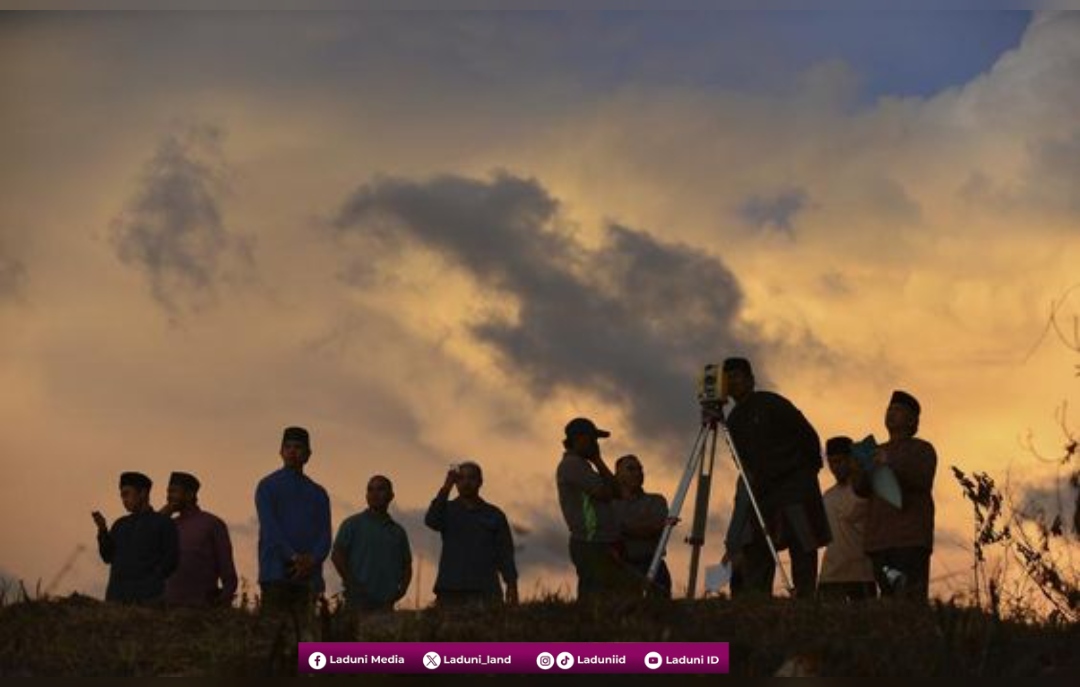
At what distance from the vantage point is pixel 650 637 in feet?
50.8

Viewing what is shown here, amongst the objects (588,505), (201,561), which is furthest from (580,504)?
Answer: (201,561)

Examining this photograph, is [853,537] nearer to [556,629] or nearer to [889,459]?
[889,459]

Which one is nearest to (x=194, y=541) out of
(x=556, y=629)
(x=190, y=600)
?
(x=190, y=600)

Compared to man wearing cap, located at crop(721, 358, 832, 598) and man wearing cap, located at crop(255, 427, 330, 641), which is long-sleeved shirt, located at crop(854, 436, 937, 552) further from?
man wearing cap, located at crop(255, 427, 330, 641)

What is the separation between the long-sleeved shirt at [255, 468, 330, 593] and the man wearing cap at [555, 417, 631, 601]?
7.04 ft

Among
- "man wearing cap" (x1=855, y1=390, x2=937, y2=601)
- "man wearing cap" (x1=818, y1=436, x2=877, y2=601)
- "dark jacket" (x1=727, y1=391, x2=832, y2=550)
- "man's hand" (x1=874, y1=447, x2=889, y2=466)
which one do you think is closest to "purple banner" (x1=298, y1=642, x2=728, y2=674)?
"dark jacket" (x1=727, y1=391, x2=832, y2=550)

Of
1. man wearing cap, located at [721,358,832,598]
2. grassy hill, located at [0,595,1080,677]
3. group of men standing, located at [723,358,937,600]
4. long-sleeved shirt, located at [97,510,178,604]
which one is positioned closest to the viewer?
grassy hill, located at [0,595,1080,677]

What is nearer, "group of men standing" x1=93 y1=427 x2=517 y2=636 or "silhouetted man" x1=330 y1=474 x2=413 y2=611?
"group of men standing" x1=93 y1=427 x2=517 y2=636

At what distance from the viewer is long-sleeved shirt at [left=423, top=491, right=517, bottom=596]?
1884cm

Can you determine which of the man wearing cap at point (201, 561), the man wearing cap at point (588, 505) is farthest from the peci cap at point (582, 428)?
the man wearing cap at point (201, 561)

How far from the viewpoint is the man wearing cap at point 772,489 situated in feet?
58.6

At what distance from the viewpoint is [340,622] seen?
627 inches

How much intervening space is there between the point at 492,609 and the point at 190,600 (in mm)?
3452

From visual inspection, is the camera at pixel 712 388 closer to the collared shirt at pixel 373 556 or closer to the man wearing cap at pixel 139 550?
the collared shirt at pixel 373 556
